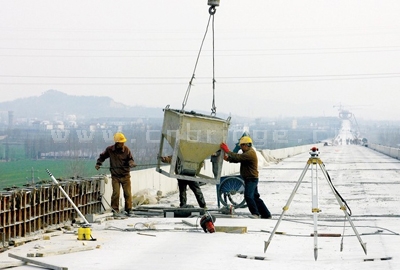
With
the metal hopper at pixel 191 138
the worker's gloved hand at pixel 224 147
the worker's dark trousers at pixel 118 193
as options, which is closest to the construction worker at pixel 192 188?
the metal hopper at pixel 191 138

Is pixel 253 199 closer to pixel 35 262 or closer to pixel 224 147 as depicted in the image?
pixel 224 147

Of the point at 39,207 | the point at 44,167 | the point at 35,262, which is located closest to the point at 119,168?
the point at 39,207

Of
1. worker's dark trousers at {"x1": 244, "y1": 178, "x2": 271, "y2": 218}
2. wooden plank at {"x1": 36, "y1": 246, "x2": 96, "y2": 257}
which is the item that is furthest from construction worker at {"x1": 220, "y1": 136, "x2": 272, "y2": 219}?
wooden plank at {"x1": 36, "y1": 246, "x2": 96, "y2": 257}

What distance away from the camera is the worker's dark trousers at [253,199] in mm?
21984

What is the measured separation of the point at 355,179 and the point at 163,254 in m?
30.1

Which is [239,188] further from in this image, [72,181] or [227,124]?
[72,181]

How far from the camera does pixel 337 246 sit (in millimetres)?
16688

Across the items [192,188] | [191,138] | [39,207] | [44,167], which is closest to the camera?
[39,207]

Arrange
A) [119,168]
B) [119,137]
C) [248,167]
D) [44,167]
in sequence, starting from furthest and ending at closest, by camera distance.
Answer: [44,167] → [119,168] → [119,137] → [248,167]

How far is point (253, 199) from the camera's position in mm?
22156

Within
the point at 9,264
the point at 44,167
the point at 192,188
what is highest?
the point at 192,188

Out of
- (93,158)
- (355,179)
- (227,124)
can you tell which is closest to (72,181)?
(227,124)

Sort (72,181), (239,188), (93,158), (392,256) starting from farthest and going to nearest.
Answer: (93,158) → (239,188) → (72,181) → (392,256)

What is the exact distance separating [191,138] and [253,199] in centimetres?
233
